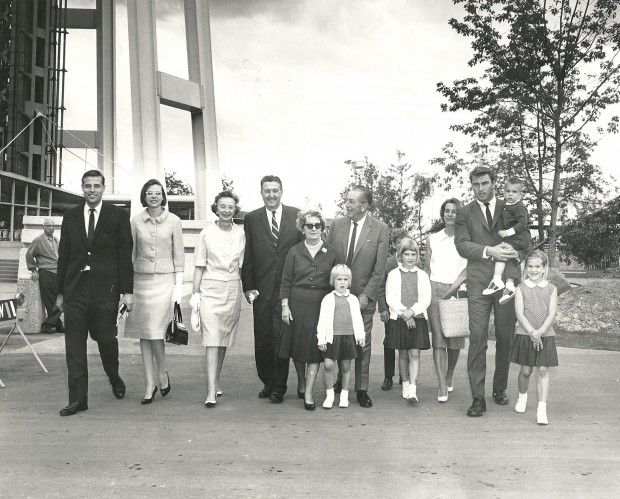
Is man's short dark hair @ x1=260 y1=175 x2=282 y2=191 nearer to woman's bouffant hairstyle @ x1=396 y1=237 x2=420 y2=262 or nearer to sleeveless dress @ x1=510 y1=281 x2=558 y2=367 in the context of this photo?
woman's bouffant hairstyle @ x1=396 y1=237 x2=420 y2=262

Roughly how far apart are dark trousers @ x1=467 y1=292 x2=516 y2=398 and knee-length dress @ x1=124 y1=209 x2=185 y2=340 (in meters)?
2.83

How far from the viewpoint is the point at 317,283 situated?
22.6 ft

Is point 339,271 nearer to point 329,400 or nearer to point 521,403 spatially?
point 329,400

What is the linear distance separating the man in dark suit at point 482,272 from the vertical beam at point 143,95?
23.4 metres

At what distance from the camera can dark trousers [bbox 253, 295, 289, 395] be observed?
7184 mm

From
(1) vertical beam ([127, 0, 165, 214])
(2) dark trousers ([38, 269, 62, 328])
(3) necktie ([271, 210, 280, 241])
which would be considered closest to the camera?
(3) necktie ([271, 210, 280, 241])

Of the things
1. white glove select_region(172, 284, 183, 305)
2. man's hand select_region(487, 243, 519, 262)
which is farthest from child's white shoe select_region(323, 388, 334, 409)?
man's hand select_region(487, 243, 519, 262)

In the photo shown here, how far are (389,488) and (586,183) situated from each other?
1463cm

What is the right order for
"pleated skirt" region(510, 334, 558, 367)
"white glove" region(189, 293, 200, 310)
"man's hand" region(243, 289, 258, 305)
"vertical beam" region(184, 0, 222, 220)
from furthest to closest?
"vertical beam" region(184, 0, 222, 220) → "man's hand" region(243, 289, 258, 305) → "white glove" region(189, 293, 200, 310) → "pleated skirt" region(510, 334, 558, 367)

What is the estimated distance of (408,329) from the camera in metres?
7.04

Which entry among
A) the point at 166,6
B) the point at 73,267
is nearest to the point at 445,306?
the point at 73,267

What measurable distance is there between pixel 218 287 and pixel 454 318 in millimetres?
2268

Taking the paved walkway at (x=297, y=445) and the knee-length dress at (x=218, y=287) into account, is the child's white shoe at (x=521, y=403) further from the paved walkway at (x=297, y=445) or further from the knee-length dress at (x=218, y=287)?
the knee-length dress at (x=218, y=287)

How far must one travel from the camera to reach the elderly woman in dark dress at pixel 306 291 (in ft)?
22.3
